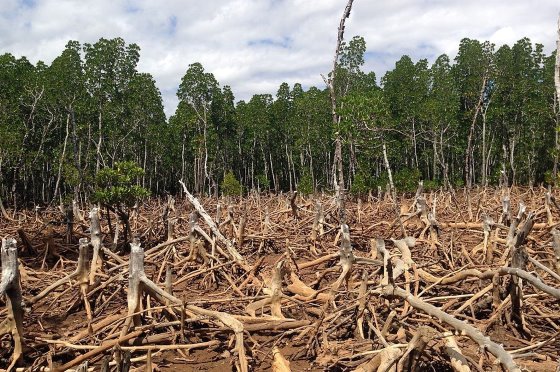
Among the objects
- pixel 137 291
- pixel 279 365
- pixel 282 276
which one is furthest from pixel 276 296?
pixel 137 291

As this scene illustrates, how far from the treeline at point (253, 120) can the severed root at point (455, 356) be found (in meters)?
17.5

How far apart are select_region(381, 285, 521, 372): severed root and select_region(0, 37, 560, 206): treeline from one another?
663 inches

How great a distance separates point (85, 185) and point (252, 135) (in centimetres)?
1725

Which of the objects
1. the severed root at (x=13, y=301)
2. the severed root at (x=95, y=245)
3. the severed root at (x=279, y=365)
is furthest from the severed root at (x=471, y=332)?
the severed root at (x=95, y=245)

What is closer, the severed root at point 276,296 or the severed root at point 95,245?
the severed root at point 276,296

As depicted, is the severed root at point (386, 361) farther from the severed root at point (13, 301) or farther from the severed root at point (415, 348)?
the severed root at point (13, 301)

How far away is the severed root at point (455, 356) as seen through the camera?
245 cm

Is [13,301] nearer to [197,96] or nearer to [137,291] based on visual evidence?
[137,291]

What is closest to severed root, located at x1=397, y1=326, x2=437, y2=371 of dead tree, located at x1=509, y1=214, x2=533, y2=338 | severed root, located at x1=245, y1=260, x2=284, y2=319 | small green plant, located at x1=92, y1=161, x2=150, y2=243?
dead tree, located at x1=509, y1=214, x2=533, y2=338

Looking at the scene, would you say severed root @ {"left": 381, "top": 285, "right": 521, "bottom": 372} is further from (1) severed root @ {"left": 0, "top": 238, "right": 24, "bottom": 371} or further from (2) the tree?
(2) the tree

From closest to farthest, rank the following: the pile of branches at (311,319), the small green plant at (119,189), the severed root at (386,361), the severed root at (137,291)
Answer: the severed root at (386,361) → the pile of branches at (311,319) → the severed root at (137,291) → the small green plant at (119,189)

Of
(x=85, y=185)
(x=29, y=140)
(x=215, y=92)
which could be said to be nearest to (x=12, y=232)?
(x=85, y=185)

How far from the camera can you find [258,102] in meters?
39.2

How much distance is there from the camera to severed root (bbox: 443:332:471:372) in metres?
2.45
